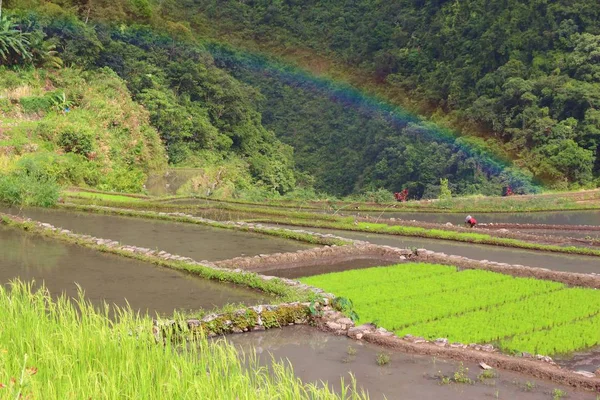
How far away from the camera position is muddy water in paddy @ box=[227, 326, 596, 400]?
7.23 meters

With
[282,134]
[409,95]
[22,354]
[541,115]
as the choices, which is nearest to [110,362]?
[22,354]

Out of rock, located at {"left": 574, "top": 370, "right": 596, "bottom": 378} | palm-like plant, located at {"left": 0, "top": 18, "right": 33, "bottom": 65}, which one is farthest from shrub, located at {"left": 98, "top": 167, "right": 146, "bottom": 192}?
rock, located at {"left": 574, "top": 370, "right": 596, "bottom": 378}

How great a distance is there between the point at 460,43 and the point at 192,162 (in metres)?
20.8

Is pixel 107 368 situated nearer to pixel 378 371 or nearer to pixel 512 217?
pixel 378 371

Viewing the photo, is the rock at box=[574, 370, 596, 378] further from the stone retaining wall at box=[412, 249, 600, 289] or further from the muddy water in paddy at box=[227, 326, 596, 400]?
the stone retaining wall at box=[412, 249, 600, 289]

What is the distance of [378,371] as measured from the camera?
789 cm

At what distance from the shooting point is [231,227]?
18.8 meters

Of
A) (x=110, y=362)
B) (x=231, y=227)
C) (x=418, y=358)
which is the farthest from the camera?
(x=231, y=227)

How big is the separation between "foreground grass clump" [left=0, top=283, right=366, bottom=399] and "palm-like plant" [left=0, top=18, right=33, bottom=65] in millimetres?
28322

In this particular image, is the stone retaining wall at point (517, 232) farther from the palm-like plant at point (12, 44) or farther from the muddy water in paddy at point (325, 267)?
the palm-like plant at point (12, 44)

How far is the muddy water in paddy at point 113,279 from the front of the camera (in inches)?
419

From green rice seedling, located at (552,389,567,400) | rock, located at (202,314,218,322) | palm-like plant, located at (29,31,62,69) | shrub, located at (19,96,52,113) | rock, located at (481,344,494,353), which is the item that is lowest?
rock, located at (202,314,218,322)

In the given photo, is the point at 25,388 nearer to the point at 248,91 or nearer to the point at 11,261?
the point at 11,261

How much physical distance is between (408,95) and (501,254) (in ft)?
113
